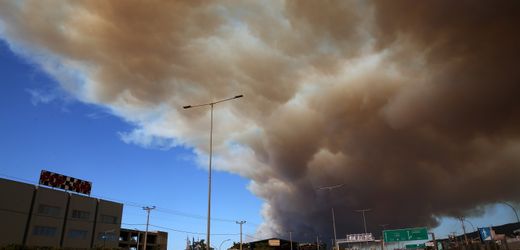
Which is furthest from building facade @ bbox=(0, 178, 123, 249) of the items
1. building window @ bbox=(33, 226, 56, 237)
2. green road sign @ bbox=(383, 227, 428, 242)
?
green road sign @ bbox=(383, 227, 428, 242)

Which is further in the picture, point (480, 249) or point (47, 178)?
point (47, 178)

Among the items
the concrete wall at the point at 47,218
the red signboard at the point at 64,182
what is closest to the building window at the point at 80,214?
the concrete wall at the point at 47,218

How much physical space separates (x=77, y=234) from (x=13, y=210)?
726 inches

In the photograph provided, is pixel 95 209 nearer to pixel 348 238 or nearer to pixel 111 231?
pixel 111 231

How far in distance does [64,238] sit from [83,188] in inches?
490

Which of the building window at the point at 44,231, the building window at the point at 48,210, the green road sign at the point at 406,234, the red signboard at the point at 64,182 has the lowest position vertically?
the green road sign at the point at 406,234

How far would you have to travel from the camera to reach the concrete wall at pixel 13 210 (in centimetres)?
7319

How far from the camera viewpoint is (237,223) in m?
137

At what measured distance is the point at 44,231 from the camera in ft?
268

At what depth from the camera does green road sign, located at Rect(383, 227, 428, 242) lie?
71.6m

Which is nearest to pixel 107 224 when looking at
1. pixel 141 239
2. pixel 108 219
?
pixel 108 219

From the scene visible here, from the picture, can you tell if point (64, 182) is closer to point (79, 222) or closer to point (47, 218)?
point (47, 218)

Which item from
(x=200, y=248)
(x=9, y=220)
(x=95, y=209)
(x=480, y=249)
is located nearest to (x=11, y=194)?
(x=9, y=220)

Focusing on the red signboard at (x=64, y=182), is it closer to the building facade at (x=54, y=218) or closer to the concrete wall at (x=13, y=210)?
the building facade at (x=54, y=218)
